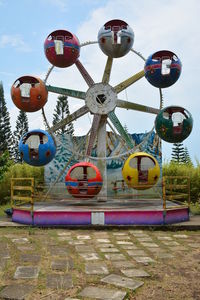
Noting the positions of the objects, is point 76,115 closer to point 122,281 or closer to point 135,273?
point 135,273

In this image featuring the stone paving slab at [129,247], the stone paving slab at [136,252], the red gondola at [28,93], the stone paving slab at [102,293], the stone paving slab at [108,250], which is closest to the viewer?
the stone paving slab at [102,293]

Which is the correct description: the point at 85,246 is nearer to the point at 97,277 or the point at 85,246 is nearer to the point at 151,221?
the point at 97,277

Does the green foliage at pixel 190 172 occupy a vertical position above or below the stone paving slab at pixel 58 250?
above

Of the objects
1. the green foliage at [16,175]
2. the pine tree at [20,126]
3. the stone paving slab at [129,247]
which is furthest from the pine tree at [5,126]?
the stone paving slab at [129,247]

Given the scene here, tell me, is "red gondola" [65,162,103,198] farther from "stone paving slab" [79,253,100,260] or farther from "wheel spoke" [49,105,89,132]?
"stone paving slab" [79,253,100,260]

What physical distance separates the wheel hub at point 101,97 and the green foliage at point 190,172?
20.4ft

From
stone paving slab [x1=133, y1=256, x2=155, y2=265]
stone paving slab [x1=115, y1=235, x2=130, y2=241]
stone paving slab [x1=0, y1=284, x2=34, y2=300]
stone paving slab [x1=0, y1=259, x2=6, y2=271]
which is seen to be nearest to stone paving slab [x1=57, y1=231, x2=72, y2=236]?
stone paving slab [x1=115, y1=235, x2=130, y2=241]

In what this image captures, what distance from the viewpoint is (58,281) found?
4582mm

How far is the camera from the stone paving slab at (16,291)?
3.98 m

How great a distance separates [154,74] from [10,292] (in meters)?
9.58

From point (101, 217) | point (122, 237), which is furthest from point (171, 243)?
point (101, 217)

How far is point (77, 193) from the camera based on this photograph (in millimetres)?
10820

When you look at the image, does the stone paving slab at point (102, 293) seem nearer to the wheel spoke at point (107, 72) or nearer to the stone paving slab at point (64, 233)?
the stone paving slab at point (64, 233)

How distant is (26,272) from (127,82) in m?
10.1
